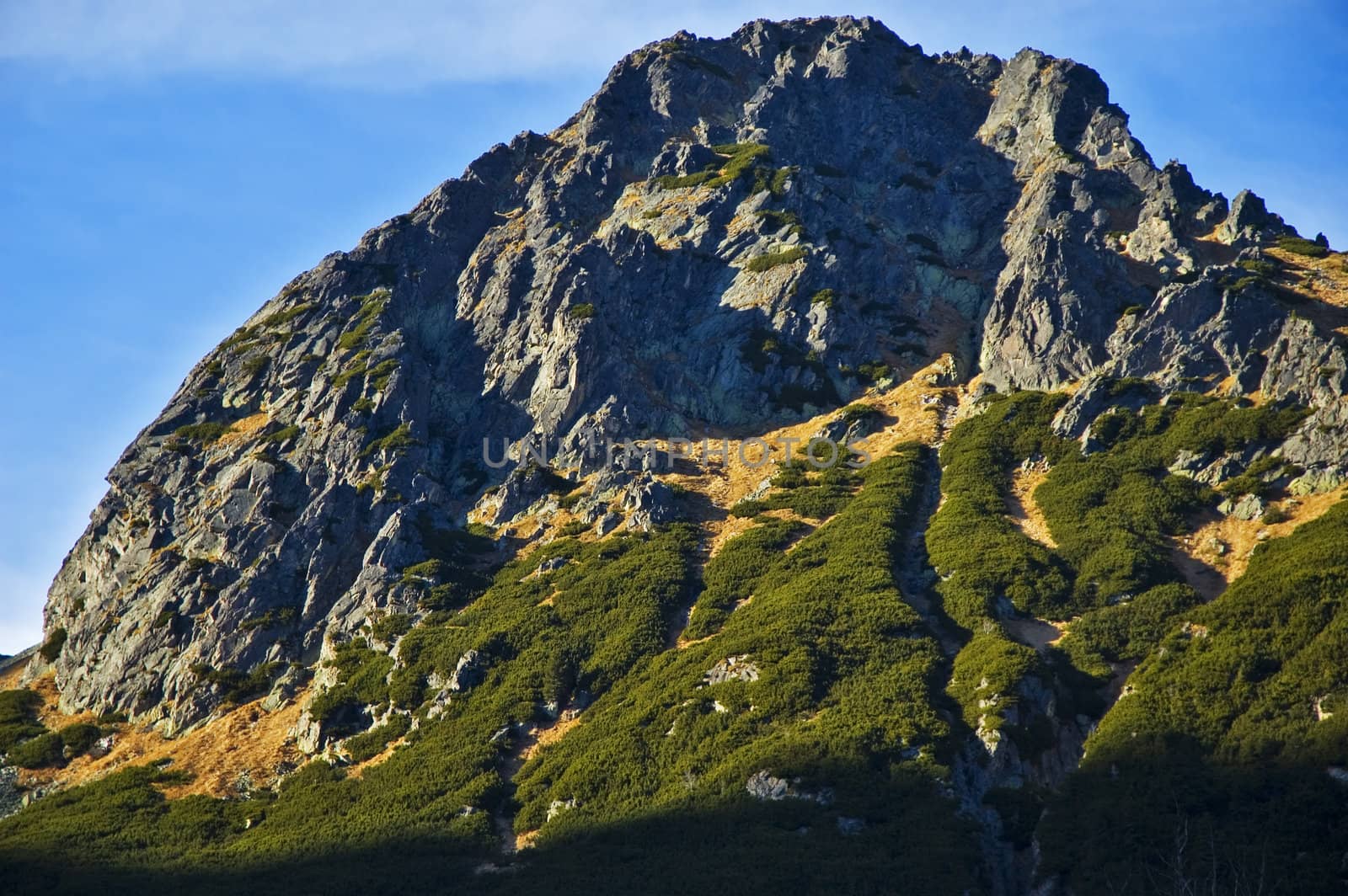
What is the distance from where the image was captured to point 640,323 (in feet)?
314

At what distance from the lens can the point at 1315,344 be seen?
6662 centimetres

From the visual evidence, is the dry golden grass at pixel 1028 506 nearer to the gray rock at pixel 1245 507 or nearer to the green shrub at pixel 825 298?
the gray rock at pixel 1245 507

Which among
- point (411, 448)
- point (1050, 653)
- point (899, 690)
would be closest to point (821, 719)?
point (899, 690)

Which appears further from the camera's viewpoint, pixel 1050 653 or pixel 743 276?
pixel 743 276

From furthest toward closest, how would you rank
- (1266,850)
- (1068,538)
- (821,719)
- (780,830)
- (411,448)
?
1. (411,448)
2. (1068,538)
3. (821,719)
4. (780,830)
5. (1266,850)

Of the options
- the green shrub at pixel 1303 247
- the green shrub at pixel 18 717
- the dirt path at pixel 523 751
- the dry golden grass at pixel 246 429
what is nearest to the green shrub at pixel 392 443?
the dry golden grass at pixel 246 429

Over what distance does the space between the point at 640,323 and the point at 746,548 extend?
3329 cm

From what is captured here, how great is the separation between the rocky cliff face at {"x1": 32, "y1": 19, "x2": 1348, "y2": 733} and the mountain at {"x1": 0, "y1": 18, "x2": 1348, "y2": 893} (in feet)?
1.39

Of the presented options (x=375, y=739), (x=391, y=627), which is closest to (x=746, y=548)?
(x=391, y=627)

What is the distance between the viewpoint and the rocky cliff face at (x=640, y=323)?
238ft

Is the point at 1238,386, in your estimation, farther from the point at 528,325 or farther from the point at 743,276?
the point at 528,325

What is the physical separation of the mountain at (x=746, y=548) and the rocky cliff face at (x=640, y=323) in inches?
16.7

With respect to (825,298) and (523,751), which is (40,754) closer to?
(523,751)

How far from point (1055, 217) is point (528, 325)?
49.8 metres
